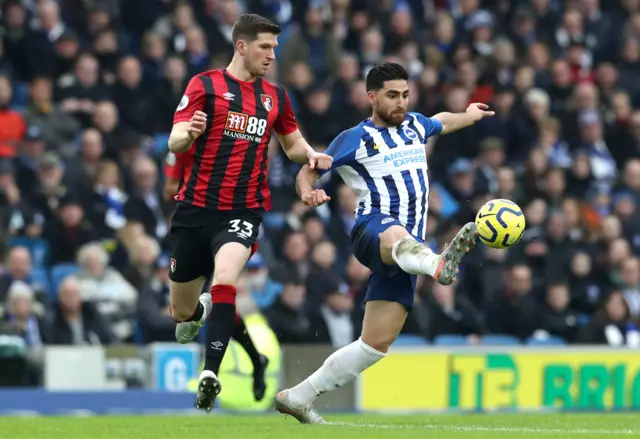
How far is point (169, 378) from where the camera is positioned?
1366cm

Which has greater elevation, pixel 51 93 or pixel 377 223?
pixel 51 93

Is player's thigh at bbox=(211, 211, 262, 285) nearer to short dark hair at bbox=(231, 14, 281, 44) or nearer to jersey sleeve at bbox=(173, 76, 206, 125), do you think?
jersey sleeve at bbox=(173, 76, 206, 125)

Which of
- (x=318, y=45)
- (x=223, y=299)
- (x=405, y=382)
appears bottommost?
(x=405, y=382)

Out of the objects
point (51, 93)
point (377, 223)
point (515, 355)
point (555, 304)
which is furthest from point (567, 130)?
point (377, 223)

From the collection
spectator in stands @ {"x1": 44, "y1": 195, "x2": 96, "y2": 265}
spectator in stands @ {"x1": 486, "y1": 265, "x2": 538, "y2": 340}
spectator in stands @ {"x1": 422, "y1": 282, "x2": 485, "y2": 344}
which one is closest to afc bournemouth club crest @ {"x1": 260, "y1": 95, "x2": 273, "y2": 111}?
spectator in stands @ {"x1": 44, "y1": 195, "x2": 96, "y2": 265}

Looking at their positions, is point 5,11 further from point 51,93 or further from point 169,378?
point 169,378

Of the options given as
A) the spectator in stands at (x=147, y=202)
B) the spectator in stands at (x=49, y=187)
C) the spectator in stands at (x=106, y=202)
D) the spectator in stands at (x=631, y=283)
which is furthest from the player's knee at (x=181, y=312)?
the spectator in stands at (x=631, y=283)

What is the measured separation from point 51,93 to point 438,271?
332 inches

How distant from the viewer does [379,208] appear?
978 cm

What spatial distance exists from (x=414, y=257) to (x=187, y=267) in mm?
1839

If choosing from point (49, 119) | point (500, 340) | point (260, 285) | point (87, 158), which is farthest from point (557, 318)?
point (49, 119)

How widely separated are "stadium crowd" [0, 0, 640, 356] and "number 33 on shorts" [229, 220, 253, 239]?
4321 millimetres

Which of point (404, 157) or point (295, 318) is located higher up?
point (404, 157)

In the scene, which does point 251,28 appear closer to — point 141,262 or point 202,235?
point 202,235
